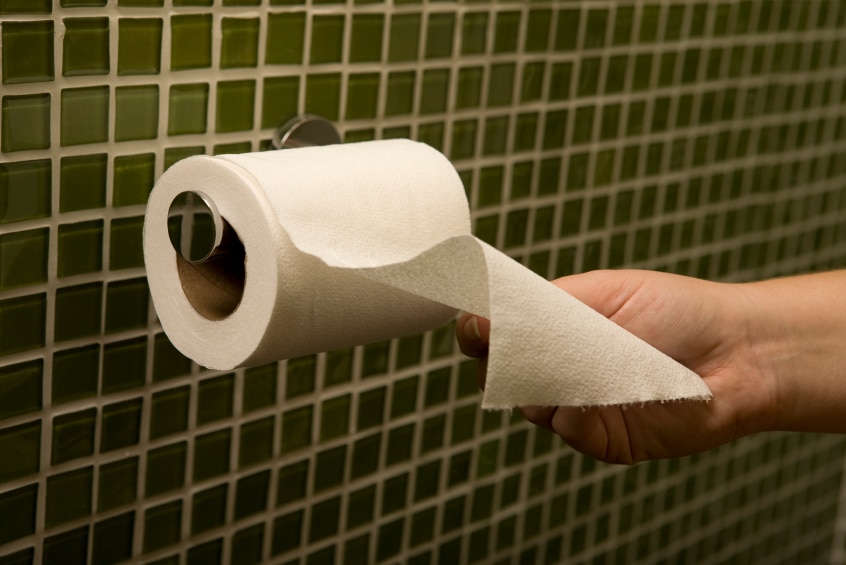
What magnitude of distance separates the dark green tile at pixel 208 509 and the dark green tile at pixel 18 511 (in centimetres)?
10

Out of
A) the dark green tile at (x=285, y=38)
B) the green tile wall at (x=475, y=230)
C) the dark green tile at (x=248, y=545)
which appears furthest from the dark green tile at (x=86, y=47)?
the dark green tile at (x=248, y=545)

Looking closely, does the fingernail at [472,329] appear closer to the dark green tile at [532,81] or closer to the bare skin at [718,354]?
the bare skin at [718,354]

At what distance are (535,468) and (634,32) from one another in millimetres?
370

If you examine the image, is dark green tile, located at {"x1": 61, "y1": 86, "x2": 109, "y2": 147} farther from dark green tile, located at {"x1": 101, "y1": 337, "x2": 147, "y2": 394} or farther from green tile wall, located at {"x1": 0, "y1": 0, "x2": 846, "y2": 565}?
dark green tile, located at {"x1": 101, "y1": 337, "x2": 147, "y2": 394}

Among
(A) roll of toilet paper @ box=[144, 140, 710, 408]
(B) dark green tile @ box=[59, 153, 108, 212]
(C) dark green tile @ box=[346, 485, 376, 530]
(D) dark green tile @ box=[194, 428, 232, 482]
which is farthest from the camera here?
(C) dark green tile @ box=[346, 485, 376, 530]

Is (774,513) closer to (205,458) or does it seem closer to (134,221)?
(205,458)

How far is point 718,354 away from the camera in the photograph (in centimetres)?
63

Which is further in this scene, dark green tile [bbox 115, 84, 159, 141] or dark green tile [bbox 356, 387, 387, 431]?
dark green tile [bbox 356, 387, 387, 431]

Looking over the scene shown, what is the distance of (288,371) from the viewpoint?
2.26ft

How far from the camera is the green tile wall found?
562mm

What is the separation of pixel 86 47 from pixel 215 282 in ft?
0.47

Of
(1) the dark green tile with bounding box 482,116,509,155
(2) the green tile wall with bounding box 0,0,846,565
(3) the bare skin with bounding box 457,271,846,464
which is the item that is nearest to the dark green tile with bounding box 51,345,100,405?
(2) the green tile wall with bounding box 0,0,846,565

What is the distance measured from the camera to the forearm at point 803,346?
2.14 feet

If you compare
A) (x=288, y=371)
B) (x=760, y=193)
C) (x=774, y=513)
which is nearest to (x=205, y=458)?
(x=288, y=371)
